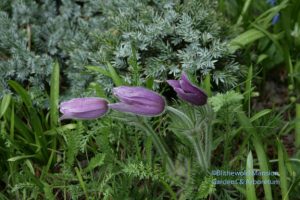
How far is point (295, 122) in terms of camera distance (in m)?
2.16

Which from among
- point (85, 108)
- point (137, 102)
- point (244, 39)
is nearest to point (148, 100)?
point (137, 102)

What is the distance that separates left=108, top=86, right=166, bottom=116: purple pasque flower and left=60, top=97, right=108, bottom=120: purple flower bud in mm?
53

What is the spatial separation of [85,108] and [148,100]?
0.22m

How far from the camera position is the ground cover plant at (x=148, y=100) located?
1889 millimetres

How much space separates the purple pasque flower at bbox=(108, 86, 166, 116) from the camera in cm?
168

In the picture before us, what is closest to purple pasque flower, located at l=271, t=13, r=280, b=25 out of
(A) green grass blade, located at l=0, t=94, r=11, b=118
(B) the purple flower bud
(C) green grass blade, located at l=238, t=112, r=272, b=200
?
(C) green grass blade, located at l=238, t=112, r=272, b=200

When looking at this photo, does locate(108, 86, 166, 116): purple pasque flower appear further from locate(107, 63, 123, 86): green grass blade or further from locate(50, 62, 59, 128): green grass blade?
locate(50, 62, 59, 128): green grass blade

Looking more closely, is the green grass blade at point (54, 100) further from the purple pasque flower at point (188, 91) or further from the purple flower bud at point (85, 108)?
the purple pasque flower at point (188, 91)

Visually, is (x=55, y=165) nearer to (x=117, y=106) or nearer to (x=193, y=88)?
(x=117, y=106)

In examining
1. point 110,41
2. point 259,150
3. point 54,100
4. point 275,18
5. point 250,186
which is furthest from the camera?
point 275,18

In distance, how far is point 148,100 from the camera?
5.58 feet

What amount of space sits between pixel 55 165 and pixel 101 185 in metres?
0.45

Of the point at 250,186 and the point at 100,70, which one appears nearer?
the point at 250,186

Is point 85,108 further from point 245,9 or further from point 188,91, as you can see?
point 245,9
